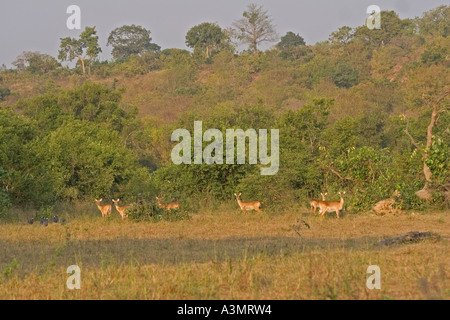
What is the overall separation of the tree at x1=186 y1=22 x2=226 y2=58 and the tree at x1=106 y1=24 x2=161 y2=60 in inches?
244

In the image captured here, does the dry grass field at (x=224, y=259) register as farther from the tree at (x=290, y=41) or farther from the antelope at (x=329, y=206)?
the tree at (x=290, y=41)

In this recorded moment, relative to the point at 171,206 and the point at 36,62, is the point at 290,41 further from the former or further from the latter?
the point at 171,206

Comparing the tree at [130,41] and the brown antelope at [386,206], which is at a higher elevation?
the tree at [130,41]

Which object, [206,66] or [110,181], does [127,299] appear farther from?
[206,66]

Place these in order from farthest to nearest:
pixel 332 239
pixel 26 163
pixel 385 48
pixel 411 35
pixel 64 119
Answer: pixel 411 35
pixel 385 48
pixel 64 119
pixel 26 163
pixel 332 239

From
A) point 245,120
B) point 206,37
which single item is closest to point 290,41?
point 206,37

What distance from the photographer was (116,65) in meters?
69.0

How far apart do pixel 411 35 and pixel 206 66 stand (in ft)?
66.7

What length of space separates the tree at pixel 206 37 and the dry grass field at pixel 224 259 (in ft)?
184

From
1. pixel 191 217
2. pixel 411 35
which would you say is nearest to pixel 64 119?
pixel 191 217

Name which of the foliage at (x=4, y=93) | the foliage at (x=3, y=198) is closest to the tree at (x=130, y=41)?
the foliage at (x=4, y=93)

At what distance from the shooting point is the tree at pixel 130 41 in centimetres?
7506

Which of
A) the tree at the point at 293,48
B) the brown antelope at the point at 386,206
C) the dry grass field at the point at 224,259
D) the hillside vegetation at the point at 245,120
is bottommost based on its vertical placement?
the dry grass field at the point at 224,259

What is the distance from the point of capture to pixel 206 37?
233 feet
